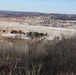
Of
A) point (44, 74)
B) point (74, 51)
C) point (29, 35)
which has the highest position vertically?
point (74, 51)

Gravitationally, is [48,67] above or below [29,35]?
above

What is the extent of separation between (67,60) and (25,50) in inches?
183

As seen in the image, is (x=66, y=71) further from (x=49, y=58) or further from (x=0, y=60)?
(x=0, y=60)

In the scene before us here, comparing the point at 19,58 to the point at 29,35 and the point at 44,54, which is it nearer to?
the point at 44,54

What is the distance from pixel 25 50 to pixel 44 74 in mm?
4815

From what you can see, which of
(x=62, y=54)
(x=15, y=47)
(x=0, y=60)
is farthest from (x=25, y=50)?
(x=62, y=54)

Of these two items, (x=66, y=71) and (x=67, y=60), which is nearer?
(x=66, y=71)

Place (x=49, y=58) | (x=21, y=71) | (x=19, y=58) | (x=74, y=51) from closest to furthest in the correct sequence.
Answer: (x=21, y=71) < (x=74, y=51) < (x=49, y=58) < (x=19, y=58)

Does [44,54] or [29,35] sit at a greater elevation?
[44,54]

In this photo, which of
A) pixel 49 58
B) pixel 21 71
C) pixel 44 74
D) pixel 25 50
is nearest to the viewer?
pixel 21 71

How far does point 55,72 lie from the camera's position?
13.5 metres

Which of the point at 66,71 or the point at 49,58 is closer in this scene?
the point at 66,71

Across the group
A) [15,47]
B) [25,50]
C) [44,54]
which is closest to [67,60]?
[44,54]

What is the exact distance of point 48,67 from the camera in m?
14.3
